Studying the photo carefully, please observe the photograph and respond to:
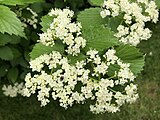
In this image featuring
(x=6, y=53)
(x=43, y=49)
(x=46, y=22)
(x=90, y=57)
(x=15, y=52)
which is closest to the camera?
(x=90, y=57)

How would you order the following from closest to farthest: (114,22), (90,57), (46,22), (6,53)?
1. (90,57)
2. (46,22)
3. (114,22)
4. (6,53)

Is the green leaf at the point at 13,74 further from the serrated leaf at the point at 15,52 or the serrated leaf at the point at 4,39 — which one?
the serrated leaf at the point at 4,39

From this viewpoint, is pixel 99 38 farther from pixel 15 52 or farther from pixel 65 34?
pixel 15 52

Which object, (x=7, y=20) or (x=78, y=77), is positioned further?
(x=7, y=20)

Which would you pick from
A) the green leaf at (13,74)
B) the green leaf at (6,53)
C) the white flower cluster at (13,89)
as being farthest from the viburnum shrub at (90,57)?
the white flower cluster at (13,89)

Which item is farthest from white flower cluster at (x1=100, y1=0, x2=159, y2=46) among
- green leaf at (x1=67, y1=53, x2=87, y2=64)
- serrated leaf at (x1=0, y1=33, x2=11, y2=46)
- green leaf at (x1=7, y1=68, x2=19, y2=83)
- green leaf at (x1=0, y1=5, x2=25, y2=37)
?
green leaf at (x1=7, y1=68, x2=19, y2=83)

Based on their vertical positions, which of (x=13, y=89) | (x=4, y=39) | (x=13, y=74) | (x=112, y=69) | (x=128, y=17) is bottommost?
(x=13, y=89)

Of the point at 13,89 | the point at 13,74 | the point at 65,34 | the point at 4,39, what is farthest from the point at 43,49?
the point at 13,89

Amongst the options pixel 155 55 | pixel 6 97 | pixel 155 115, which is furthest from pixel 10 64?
pixel 155 55

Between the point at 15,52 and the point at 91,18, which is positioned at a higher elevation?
the point at 91,18
